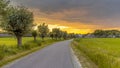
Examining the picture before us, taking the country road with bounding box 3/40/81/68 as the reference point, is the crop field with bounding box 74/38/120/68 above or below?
above

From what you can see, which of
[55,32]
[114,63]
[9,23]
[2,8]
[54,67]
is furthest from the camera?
[55,32]

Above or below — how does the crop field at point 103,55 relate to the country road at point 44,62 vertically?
above

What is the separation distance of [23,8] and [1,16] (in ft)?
67.2

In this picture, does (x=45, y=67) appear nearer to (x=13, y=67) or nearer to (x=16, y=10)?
(x=13, y=67)

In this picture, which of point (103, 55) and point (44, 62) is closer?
point (103, 55)

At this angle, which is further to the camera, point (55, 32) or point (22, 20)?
point (55, 32)

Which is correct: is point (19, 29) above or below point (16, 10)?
below

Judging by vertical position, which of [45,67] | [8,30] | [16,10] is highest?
[16,10]

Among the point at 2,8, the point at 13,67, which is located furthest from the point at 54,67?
the point at 2,8

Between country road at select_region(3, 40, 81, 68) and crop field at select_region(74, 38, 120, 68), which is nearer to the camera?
crop field at select_region(74, 38, 120, 68)

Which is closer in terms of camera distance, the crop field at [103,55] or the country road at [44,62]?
the crop field at [103,55]

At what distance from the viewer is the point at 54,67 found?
1778 cm

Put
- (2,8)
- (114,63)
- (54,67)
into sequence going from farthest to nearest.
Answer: (2,8) < (54,67) < (114,63)

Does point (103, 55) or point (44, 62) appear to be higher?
point (103, 55)
